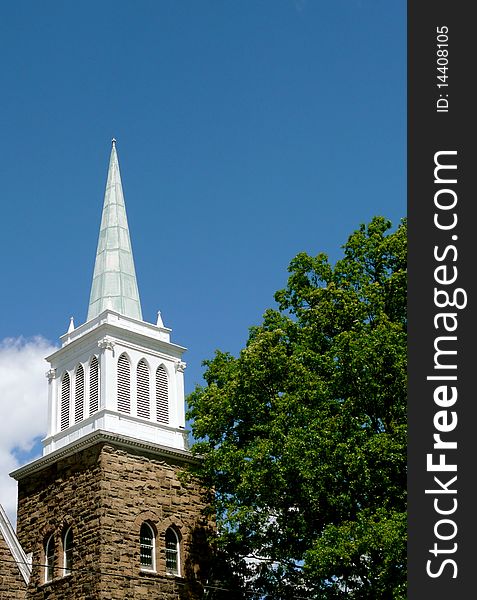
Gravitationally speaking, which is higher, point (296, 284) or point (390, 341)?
point (296, 284)

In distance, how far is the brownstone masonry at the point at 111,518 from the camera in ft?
82.5

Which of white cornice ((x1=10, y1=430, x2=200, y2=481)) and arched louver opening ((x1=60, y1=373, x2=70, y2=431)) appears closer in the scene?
white cornice ((x1=10, y1=430, x2=200, y2=481))

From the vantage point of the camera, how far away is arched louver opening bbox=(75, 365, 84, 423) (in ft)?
92.3

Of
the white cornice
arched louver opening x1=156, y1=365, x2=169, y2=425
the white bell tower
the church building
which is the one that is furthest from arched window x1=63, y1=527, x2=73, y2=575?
arched louver opening x1=156, y1=365, x2=169, y2=425

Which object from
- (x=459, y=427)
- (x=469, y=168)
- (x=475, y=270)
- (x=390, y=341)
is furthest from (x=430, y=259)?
(x=390, y=341)

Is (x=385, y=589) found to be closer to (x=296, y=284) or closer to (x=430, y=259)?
(x=296, y=284)

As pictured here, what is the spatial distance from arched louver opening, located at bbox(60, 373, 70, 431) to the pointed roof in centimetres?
207

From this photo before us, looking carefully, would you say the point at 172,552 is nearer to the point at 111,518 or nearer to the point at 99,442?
the point at 111,518

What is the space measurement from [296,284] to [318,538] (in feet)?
26.0

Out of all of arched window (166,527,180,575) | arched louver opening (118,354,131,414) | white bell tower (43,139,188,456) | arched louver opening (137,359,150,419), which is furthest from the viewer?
arched louver opening (137,359,150,419)

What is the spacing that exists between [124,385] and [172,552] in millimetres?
4862

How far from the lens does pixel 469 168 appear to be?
499 inches

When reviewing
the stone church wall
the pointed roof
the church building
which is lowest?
the stone church wall

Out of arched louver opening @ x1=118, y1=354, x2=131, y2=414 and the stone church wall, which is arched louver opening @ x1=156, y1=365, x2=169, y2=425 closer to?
arched louver opening @ x1=118, y1=354, x2=131, y2=414
